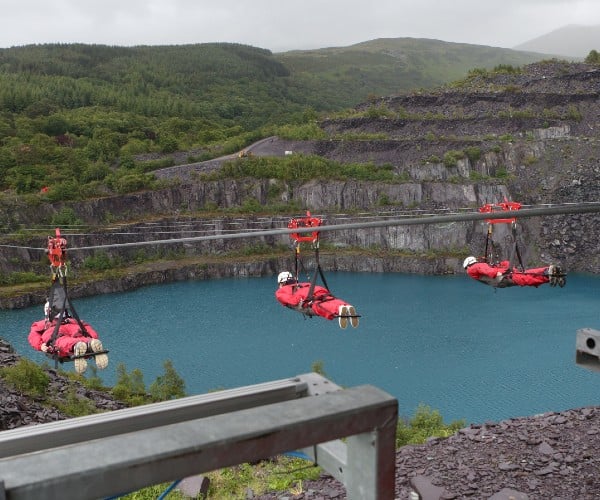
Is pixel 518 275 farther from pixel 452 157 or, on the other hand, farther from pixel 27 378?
pixel 452 157

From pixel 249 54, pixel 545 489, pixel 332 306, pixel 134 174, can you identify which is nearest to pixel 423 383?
pixel 332 306

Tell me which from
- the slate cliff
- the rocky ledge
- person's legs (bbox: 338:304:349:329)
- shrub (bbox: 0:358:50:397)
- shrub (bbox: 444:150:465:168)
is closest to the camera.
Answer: the rocky ledge

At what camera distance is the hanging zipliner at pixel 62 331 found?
5965mm

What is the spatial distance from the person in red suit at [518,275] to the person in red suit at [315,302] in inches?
139

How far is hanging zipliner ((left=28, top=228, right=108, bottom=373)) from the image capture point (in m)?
5.96

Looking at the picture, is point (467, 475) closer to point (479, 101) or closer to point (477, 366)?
point (477, 366)

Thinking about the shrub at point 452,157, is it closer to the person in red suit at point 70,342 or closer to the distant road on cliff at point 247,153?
the distant road on cliff at point 247,153

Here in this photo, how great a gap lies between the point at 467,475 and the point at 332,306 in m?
2.31

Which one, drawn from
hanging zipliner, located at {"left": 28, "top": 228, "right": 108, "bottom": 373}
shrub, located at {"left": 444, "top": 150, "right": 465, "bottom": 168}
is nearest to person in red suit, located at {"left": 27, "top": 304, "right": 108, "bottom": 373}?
hanging zipliner, located at {"left": 28, "top": 228, "right": 108, "bottom": 373}

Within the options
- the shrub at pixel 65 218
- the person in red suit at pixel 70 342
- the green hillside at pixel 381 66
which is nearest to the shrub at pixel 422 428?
the person in red suit at pixel 70 342

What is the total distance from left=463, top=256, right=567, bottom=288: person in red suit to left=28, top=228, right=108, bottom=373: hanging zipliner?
20.2 ft

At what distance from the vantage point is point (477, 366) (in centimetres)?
1611

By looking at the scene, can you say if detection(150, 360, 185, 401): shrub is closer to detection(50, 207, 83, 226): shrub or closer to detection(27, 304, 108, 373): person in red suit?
detection(27, 304, 108, 373): person in red suit

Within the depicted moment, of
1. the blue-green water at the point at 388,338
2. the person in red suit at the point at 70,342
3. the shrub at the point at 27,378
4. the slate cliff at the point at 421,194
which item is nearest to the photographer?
the person in red suit at the point at 70,342
